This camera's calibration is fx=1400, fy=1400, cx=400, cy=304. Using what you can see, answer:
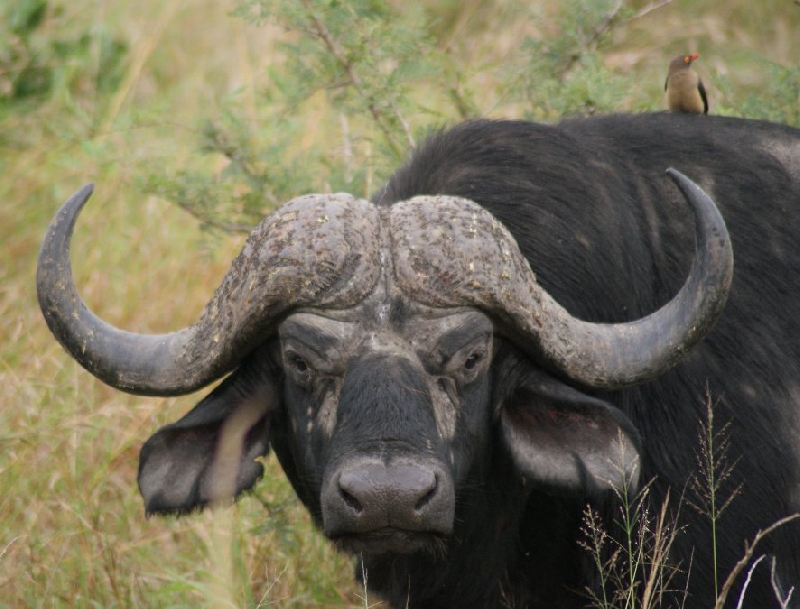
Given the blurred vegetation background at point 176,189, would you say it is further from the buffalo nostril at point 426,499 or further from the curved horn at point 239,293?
the buffalo nostril at point 426,499

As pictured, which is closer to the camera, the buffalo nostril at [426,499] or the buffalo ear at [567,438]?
the buffalo nostril at [426,499]

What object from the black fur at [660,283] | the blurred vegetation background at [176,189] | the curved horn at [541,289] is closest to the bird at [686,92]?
the blurred vegetation background at [176,189]

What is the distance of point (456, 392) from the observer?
3.84 meters

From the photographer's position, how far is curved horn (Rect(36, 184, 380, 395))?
12.3 feet

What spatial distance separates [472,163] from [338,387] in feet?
3.01

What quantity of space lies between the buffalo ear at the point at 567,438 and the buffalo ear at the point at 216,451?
732 mm

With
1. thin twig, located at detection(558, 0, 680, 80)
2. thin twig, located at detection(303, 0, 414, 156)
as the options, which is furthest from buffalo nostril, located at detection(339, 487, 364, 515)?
thin twig, located at detection(558, 0, 680, 80)

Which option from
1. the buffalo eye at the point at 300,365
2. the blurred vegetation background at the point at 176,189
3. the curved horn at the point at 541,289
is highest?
the curved horn at the point at 541,289

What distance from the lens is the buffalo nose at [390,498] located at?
3.44 m

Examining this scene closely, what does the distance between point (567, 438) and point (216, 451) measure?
1.05 metres

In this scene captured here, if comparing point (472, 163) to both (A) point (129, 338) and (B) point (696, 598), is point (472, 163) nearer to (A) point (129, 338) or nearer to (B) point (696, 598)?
(A) point (129, 338)

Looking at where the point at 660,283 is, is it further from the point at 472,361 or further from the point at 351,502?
the point at 351,502

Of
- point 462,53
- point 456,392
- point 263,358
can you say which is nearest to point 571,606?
point 456,392

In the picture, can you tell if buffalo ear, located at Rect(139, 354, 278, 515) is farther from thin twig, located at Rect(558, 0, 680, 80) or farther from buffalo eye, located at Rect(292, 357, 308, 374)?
thin twig, located at Rect(558, 0, 680, 80)
